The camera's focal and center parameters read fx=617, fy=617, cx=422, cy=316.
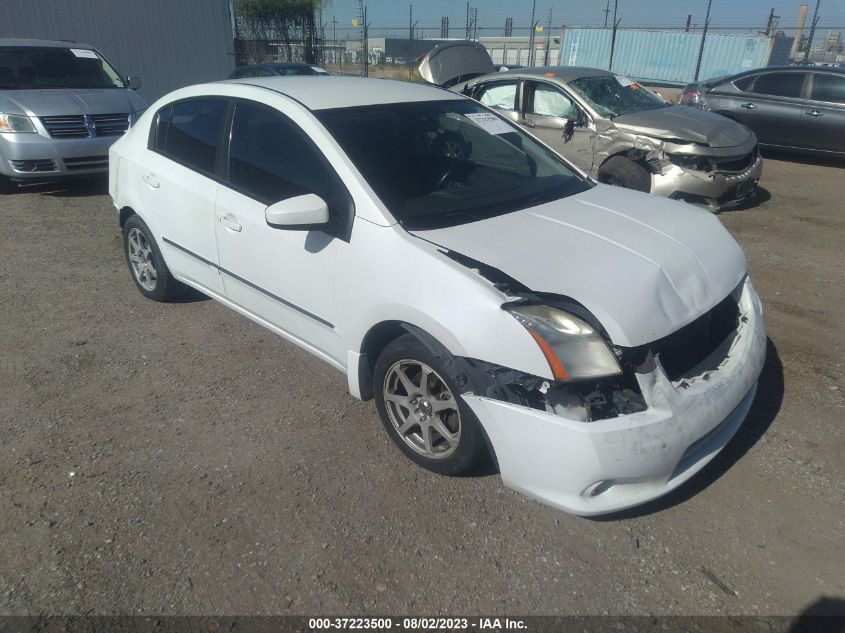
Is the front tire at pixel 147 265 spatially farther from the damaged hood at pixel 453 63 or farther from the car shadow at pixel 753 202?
the car shadow at pixel 753 202

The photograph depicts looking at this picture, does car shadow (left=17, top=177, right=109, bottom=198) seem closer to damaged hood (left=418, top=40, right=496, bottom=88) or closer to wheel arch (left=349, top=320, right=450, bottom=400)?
damaged hood (left=418, top=40, right=496, bottom=88)

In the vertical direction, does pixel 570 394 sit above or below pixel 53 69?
below

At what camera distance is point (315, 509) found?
8.95 feet

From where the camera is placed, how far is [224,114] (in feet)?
12.3

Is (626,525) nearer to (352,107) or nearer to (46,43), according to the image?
(352,107)

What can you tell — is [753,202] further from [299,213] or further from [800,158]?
[299,213]

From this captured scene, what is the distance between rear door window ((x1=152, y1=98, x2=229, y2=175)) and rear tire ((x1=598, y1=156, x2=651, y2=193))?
4.45m

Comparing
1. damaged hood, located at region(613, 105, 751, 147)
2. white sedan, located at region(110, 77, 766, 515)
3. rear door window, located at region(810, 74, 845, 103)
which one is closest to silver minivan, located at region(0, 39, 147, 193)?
white sedan, located at region(110, 77, 766, 515)

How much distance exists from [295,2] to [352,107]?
92.8 feet

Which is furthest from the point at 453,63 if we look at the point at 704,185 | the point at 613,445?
the point at 613,445

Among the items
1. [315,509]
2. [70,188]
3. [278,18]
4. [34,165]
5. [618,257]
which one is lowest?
[70,188]

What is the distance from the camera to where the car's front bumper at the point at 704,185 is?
657cm

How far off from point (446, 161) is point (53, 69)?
7777 mm

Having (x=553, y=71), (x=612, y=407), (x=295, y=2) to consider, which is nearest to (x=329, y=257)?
(x=612, y=407)
